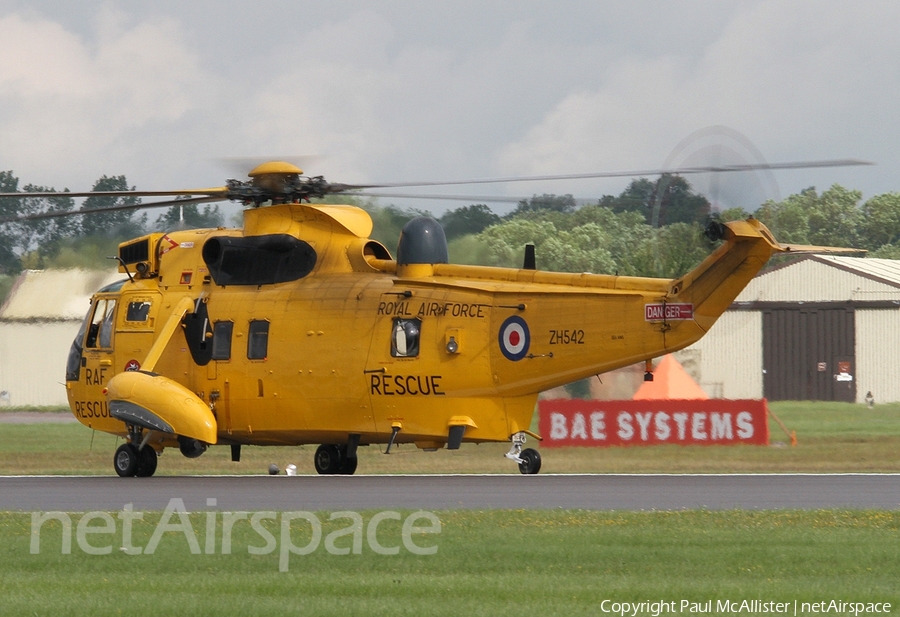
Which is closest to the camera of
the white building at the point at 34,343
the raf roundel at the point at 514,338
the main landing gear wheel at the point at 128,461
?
the raf roundel at the point at 514,338

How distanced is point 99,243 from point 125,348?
31.1ft

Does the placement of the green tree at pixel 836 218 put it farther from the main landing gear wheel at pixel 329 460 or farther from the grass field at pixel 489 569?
the grass field at pixel 489 569

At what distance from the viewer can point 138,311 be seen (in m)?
25.1

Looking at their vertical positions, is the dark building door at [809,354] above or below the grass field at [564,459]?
above

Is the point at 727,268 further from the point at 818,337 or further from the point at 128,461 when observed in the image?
the point at 818,337

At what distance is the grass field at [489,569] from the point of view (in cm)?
1082

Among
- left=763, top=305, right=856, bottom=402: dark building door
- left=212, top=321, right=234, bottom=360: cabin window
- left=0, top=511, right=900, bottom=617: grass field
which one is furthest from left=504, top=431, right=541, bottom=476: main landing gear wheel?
left=763, top=305, right=856, bottom=402: dark building door

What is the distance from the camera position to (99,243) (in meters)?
33.9

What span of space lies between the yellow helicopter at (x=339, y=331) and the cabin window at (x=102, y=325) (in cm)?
4

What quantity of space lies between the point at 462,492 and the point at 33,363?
38395 mm

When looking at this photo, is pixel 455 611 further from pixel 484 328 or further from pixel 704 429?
pixel 704 429

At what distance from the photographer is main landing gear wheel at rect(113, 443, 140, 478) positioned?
2409cm

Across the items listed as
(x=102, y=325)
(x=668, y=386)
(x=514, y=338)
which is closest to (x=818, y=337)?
(x=668, y=386)

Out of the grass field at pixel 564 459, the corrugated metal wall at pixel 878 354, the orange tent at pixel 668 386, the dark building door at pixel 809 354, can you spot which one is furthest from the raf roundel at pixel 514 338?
the corrugated metal wall at pixel 878 354
